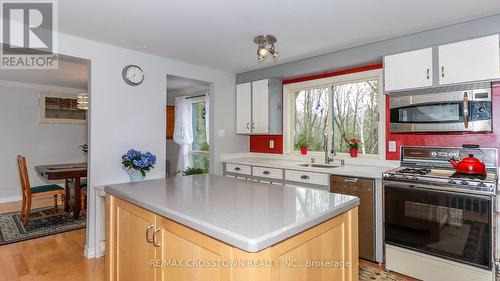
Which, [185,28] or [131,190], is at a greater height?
[185,28]

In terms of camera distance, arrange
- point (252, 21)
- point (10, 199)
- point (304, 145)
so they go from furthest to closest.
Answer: point (10, 199), point (304, 145), point (252, 21)

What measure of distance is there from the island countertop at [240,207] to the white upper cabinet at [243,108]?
87.1 inches

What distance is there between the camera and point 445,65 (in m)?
2.36

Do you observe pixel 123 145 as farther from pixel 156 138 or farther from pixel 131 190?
pixel 131 190

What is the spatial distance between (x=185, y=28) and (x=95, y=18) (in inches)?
28.8

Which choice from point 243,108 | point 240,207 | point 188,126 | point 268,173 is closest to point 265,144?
point 243,108

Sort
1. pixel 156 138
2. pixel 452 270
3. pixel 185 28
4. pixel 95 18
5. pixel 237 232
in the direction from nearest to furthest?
pixel 237 232 → pixel 452 270 → pixel 95 18 → pixel 185 28 → pixel 156 138

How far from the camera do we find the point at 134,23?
2.37 metres

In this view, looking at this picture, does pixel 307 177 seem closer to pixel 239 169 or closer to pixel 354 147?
pixel 354 147

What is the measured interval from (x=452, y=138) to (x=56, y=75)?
5478mm

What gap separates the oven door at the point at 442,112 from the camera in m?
2.38

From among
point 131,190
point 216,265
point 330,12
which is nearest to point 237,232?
point 216,265

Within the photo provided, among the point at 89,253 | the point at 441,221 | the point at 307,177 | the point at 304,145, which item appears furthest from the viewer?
the point at 304,145

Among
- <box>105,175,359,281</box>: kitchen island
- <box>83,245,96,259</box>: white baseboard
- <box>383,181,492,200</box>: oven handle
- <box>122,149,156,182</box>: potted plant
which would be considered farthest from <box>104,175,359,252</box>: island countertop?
<box>83,245,96,259</box>: white baseboard
